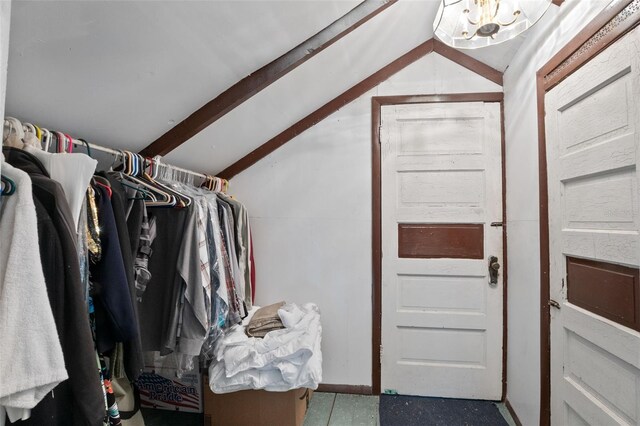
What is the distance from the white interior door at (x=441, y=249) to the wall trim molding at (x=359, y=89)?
241 millimetres

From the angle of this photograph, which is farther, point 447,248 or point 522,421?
point 447,248

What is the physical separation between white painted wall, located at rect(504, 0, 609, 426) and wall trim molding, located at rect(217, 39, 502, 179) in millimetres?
→ 240

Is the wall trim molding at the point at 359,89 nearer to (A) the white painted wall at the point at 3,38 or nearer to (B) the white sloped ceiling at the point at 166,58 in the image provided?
(B) the white sloped ceiling at the point at 166,58

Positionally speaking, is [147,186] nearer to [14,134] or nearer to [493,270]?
[14,134]

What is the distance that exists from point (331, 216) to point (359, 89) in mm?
947

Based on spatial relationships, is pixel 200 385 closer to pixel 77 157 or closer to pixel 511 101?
pixel 77 157

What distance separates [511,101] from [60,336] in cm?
243

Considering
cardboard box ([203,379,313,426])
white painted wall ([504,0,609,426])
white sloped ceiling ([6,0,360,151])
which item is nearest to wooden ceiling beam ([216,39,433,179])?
white painted wall ([504,0,609,426])

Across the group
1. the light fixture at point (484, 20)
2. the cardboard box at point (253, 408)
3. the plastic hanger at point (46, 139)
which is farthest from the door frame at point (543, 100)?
Result: the plastic hanger at point (46, 139)

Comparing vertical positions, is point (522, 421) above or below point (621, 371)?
below

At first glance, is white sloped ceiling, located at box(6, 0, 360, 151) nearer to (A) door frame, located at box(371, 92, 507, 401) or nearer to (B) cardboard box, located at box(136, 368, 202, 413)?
(A) door frame, located at box(371, 92, 507, 401)

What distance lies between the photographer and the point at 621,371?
105 cm

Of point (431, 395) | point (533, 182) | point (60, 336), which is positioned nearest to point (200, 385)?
point (60, 336)

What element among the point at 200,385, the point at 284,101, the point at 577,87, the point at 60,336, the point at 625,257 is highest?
the point at 284,101
